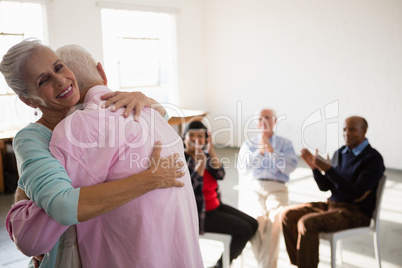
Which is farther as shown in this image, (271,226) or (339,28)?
(339,28)

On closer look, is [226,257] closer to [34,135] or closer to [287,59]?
[34,135]

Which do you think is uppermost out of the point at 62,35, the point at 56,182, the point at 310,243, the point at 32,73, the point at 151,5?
the point at 151,5

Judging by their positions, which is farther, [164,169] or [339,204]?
[339,204]

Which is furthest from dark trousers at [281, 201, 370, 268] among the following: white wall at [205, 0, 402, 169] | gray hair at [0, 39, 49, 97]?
white wall at [205, 0, 402, 169]

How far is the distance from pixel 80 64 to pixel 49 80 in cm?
12

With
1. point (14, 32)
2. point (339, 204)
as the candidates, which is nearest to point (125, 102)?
point (339, 204)

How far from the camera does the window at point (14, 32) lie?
18.1 feet

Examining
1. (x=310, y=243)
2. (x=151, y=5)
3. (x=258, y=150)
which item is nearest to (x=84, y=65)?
(x=310, y=243)

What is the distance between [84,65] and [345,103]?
557cm

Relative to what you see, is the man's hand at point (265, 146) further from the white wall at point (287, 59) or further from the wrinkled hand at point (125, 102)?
the white wall at point (287, 59)

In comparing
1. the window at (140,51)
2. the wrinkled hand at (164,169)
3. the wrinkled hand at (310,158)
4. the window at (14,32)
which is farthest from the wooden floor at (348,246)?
the window at (140,51)

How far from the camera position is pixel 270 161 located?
10.1ft

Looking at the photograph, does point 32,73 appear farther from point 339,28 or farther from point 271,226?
point 339,28

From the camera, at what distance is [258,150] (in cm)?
318
